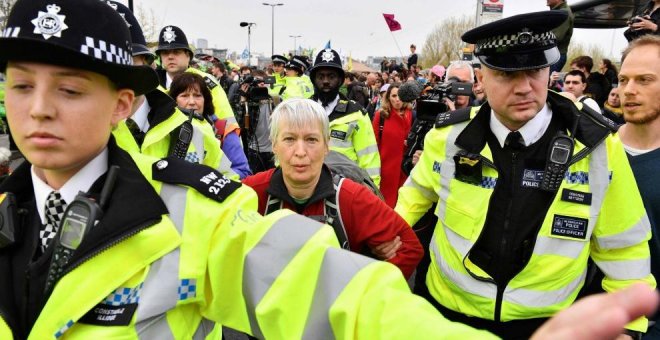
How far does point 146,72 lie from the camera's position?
1.36m

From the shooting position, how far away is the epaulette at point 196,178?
1364 millimetres

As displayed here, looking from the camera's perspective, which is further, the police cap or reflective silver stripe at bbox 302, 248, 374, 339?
the police cap

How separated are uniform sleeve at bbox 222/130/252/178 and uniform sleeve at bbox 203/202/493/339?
272cm

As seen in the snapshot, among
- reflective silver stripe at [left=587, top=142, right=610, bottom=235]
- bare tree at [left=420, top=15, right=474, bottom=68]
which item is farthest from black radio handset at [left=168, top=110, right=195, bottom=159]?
bare tree at [left=420, top=15, right=474, bottom=68]

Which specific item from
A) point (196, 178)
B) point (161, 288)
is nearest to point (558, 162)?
point (196, 178)

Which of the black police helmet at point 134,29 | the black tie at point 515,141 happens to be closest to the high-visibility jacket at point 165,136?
the black police helmet at point 134,29

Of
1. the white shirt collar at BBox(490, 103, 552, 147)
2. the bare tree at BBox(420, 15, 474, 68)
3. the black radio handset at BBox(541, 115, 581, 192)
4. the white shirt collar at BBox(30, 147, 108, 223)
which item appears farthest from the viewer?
the bare tree at BBox(420, 15, 474, 68)

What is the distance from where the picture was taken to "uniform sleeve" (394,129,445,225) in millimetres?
2432

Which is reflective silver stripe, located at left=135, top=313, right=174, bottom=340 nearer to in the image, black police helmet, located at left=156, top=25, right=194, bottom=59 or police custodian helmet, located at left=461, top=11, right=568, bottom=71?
police custodian helmet, located at left=461, top=11, right=568, bottom=71

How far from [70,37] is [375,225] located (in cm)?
155

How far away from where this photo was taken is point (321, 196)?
236 cm

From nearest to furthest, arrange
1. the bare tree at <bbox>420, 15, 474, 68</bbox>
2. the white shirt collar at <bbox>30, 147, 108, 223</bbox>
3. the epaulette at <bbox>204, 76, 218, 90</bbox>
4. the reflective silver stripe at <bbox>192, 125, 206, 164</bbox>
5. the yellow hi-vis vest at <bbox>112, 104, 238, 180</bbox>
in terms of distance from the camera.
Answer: the white shirt collar at <bbox>30, 147, 108, 223</bbox> → the yellow hi-vis vest at <bbox>112, 104, 238, 180</bbox> → the reflective silver stripe at <bbox>192, 125, 206, 164</bbox> → the epaulette at <bbox>204, 76, 218, 90</bbox> → the bare tree at <bbox>420, 15, 474, 68</bbox>

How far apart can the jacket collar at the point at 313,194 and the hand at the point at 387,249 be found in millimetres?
344

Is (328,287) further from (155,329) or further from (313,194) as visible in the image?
(313,194)
